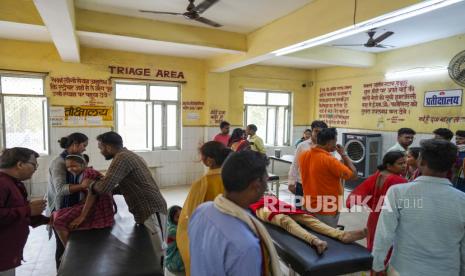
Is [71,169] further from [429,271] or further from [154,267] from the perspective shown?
[429,271]

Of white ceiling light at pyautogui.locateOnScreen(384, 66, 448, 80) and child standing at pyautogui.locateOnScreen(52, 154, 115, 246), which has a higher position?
white ceiling light at pyautogui.locateOnScreen(384, 66, 448, 80)

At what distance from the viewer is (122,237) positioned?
89.9 inches

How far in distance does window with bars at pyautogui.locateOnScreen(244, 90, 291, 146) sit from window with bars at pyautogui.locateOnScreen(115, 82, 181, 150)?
184 centimetres

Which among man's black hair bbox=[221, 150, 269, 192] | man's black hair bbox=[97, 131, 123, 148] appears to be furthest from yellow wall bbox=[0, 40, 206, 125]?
man's black hair bbox=[221, 150, 269, 192]

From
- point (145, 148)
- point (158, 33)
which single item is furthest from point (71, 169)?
point (145, 148)

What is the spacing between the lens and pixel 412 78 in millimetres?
5484

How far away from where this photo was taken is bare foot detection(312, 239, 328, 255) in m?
1.95

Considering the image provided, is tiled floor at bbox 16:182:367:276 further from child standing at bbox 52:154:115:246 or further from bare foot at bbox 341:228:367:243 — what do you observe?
bare foot at bbox 341:228:367:243

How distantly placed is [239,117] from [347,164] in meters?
4.47

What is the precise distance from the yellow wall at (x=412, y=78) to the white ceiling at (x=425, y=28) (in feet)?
0.58

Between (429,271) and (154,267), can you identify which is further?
(154,267)

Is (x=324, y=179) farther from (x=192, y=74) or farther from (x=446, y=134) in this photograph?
(x=192, y=74)

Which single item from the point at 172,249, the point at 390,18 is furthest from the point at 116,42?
the point at 390,18

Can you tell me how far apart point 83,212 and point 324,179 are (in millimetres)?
2095
